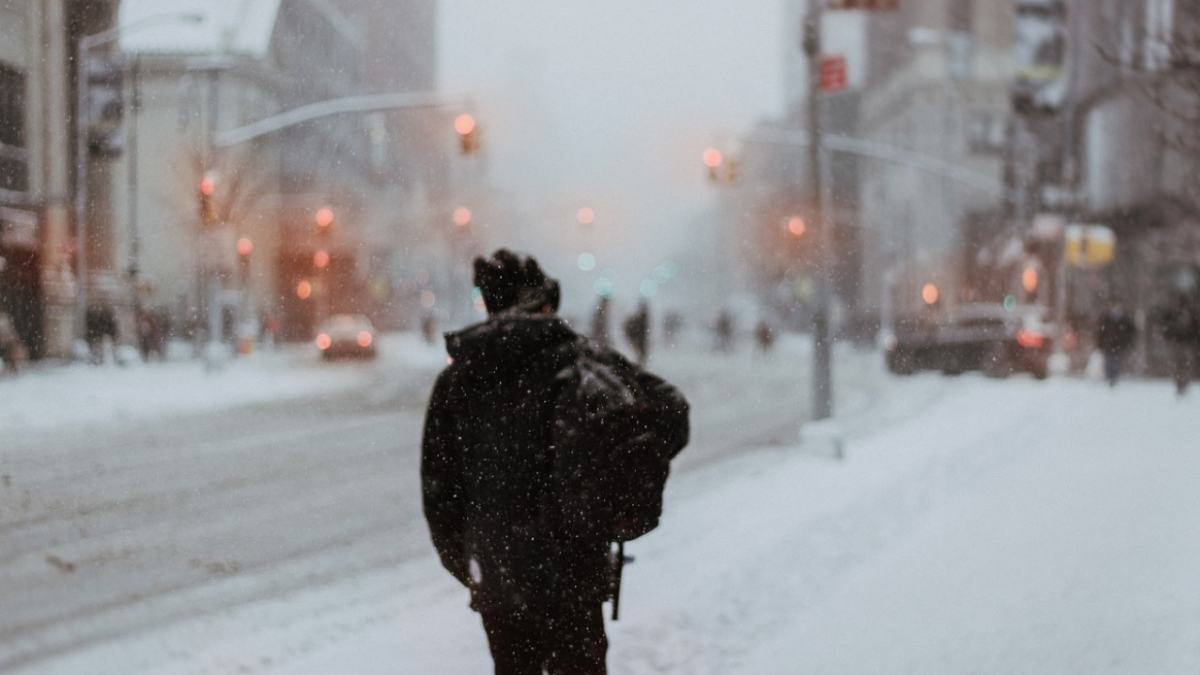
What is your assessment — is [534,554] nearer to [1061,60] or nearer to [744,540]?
[744,540]

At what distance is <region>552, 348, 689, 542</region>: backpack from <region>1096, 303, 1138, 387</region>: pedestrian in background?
22873 millimetres

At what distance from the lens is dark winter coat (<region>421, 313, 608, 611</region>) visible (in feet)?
11.1

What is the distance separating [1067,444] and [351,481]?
8267 mm

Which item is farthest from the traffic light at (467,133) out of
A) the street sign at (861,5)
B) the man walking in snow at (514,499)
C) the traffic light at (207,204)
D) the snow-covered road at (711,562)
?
the man walking in snow at (514,499)

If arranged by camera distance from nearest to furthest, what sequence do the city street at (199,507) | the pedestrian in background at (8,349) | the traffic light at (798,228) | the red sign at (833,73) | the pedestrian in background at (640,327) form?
the city street at (199,507), the red sign at (833,73), the traffic light at (798,228), the pedestrian in background at (8,349), the pedestrian in background at (640,327)

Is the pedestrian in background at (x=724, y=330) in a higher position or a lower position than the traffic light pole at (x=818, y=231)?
lower

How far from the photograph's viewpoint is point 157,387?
2706 cm

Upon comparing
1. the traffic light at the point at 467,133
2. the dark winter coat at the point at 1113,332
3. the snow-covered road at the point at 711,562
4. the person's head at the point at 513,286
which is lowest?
the snow-covered road at the point at 711,562

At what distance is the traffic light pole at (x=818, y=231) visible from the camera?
13828mm

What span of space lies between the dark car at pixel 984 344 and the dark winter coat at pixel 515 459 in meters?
26.6

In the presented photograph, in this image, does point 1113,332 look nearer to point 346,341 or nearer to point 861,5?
point 861,5

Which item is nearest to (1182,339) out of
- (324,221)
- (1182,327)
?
(1182,327)

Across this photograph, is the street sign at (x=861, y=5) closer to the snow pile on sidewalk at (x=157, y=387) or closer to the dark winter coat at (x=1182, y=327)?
the dark winter coat at (x=1182, y=327)

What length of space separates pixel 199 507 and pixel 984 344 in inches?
881
